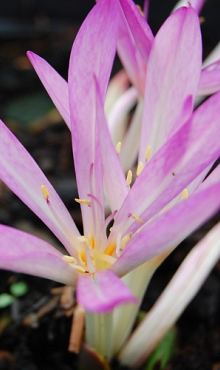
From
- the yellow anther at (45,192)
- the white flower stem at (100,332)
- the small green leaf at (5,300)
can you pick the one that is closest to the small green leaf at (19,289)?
the small green leaf at (5,300)

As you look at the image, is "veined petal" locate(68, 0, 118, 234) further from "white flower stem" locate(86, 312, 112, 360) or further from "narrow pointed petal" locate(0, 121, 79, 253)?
"white flower stem" locate(86, 312, 112, 360)

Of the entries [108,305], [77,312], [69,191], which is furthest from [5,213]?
[108,305]

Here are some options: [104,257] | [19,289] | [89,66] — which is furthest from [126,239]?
[19,289]

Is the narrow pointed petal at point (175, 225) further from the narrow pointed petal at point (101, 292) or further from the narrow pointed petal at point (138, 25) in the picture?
the narrow pointed petal at point (138, 25)

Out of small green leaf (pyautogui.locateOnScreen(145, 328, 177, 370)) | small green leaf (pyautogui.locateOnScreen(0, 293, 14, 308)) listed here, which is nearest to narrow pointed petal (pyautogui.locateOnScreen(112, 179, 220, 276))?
small green leaf (pyautogui.locateOnScreen(145, 328, 177, 370))

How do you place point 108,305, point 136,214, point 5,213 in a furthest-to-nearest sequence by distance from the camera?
point 5,213 → point 136,214 → point 108,305

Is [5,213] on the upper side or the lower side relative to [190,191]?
lower

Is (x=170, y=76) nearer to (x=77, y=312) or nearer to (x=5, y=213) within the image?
(x=77, y=312)
